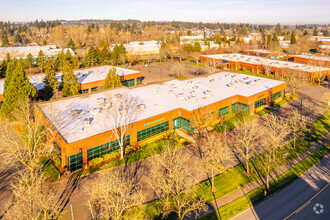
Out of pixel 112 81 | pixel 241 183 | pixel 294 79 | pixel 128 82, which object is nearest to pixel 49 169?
pixel 241 183

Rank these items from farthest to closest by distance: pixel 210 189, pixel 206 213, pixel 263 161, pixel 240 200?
1. pixel 263 161
2. pixel 210 189
3. pixel 240 200
4. pixel 206 213

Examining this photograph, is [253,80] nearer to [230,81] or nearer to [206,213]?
[230,81]

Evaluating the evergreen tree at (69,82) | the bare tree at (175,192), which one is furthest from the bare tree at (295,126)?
the evergreen tree at (69,82)

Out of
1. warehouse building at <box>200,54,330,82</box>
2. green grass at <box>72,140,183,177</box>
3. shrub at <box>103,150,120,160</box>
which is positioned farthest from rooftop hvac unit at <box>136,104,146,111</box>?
warehouse building at <box>200,54,330,82</box>

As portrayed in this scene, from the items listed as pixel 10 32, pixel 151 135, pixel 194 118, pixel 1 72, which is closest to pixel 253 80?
pixel 194 118

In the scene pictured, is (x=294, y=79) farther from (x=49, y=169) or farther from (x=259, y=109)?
(x=49, y=169)

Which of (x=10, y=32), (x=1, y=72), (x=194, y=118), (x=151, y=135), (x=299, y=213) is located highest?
(x=10, y=32)

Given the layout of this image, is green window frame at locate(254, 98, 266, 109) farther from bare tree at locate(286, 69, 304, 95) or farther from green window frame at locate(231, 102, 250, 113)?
bare tree at locate(286, 69, 304, 95)
